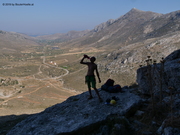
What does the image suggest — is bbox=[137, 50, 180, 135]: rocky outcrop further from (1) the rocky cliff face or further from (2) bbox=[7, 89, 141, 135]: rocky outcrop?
(2) bbox=[7, 89, 141, 135]: rocky outcrop

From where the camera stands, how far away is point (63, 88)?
45594 millimetres

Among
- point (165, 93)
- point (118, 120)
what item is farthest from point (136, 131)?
point (165, 93)

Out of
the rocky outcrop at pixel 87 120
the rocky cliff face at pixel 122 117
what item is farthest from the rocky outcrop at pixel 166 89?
the rocky outcrop at pixel 87 120

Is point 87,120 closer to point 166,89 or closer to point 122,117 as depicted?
point 122,117

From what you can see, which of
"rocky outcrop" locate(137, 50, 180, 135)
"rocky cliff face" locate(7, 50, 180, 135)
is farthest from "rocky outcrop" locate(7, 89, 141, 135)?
"rocky outcrop" locate(137, 50, 180, 135)

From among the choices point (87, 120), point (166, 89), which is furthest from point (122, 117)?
point (166, 89)

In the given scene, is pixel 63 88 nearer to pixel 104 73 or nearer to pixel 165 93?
pixel 104 73

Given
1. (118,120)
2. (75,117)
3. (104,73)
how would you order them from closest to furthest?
(118,120)
(75,117)
(104,73)

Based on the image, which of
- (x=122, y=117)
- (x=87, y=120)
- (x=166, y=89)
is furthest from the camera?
(x=166, y=89)

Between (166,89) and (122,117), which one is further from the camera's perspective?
(166,89)

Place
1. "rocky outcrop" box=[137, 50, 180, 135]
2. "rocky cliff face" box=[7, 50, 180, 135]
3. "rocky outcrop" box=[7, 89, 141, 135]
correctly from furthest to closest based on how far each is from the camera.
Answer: "rocky outcrop" box=[7, 89, 141, 135], "rocky cliff face" box=[7, 50, 180, 135], "rocky outcrop" box=[137, 50, 180, 135]

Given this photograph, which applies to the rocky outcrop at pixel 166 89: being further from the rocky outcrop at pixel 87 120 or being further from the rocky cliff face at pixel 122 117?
the rocky outcrop at pixel 87 120

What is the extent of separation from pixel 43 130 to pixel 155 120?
4.59m

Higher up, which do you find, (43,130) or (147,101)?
(147,101)
